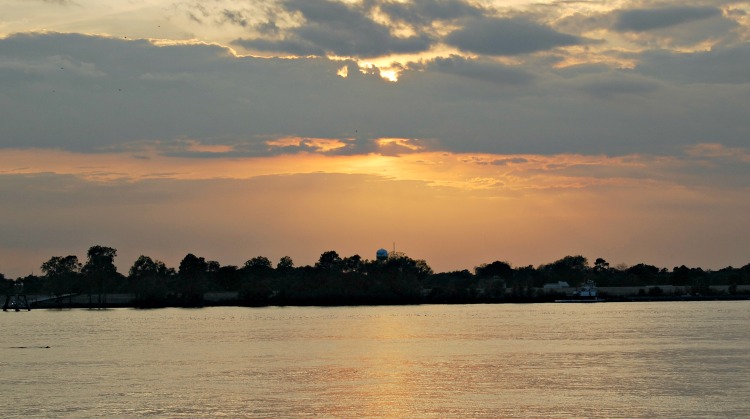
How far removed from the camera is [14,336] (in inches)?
4786

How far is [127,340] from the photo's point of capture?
108000 mm

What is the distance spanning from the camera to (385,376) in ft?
210

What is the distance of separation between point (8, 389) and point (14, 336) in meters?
68.1

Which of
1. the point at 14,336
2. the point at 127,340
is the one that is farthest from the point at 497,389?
the point at 14,336

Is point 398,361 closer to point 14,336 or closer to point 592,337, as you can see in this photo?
point 592,337

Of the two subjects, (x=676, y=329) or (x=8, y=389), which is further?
(x=676, y=329)

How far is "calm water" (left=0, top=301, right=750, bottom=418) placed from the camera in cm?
4834

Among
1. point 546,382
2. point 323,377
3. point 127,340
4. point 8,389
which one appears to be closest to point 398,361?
point 323,377

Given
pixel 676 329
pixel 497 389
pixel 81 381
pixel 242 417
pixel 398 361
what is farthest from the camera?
pixel 676 329

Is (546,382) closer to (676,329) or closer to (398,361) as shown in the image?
(398,361)

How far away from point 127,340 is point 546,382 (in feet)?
200

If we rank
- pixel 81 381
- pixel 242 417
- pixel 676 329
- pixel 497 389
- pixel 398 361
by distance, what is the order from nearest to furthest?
pixel 242 417 < pixel 497 389 < pixel 81 381 < pixel 398 361 < pixel 676 329

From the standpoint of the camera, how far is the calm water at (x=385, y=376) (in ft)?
159

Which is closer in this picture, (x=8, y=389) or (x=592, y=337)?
(x=8, y=389)
